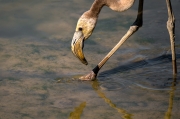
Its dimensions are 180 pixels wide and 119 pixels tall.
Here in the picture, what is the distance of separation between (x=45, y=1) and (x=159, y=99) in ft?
13.2

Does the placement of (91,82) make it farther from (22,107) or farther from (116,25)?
(116,25)

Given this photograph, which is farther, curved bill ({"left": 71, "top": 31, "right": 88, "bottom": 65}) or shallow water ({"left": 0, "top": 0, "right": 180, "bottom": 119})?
curved bill ({"left": 71, "top": 31, "right": 88, "bottom": 65})

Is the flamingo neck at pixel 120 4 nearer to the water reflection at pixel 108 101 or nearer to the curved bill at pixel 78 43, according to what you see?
the curved bill at pixel 78 43

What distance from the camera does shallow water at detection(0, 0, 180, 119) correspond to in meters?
4.98

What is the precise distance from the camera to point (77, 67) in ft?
20.2

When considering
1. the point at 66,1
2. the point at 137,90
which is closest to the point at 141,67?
the point at 137,90

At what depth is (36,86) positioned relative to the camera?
5.54m

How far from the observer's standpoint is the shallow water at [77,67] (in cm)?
498

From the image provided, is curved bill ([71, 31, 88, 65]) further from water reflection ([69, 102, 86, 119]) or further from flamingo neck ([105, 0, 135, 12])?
water reflection ([69, 102, 86, 119])

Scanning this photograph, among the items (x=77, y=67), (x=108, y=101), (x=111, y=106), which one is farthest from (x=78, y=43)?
(x=111, y=106)

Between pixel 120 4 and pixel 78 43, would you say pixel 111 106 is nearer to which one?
pixel 78 43

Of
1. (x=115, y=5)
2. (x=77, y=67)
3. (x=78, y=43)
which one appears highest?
(x=115, y=5)

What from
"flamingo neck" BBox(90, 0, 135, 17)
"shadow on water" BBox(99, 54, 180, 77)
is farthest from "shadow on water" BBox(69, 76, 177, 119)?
"flamingo neck" BBox(90, 0, 135, 17)

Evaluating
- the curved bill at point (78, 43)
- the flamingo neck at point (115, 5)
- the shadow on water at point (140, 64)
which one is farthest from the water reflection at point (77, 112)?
the flamingo neck at point (115, 5)
